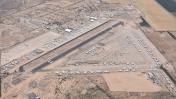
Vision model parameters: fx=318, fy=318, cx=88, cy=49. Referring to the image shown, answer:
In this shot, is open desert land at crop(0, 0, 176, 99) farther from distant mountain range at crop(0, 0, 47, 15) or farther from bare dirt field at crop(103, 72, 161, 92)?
distant mountain range at crop(0, 0, 47, 15)

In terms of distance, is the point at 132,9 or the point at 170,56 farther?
the point at 132,9

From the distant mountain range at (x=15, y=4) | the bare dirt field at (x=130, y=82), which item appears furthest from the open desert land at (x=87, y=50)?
the distant mountain range at (x=15, y=4)

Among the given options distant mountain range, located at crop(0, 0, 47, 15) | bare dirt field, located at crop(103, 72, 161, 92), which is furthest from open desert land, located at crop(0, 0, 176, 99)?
distant mountain range, located at crop(0, 0, 47, 15)

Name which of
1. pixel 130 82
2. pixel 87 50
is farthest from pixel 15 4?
pixel 130 82

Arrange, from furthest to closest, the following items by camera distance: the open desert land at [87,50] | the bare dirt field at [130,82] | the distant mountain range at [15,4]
Answer: 1. the distant mountain range at [15,4]
2. the bare dirt field at [130,82]
3. the open desert land at [87,50]

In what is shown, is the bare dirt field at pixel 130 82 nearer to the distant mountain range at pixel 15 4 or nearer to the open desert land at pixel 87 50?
the open desert land at pixel 87 50

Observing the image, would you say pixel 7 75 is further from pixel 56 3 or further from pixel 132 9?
pixel 132 9

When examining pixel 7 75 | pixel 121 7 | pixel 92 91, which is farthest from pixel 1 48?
pixel 121 7

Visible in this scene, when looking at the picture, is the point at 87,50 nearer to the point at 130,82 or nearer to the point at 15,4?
the point at 130,82
